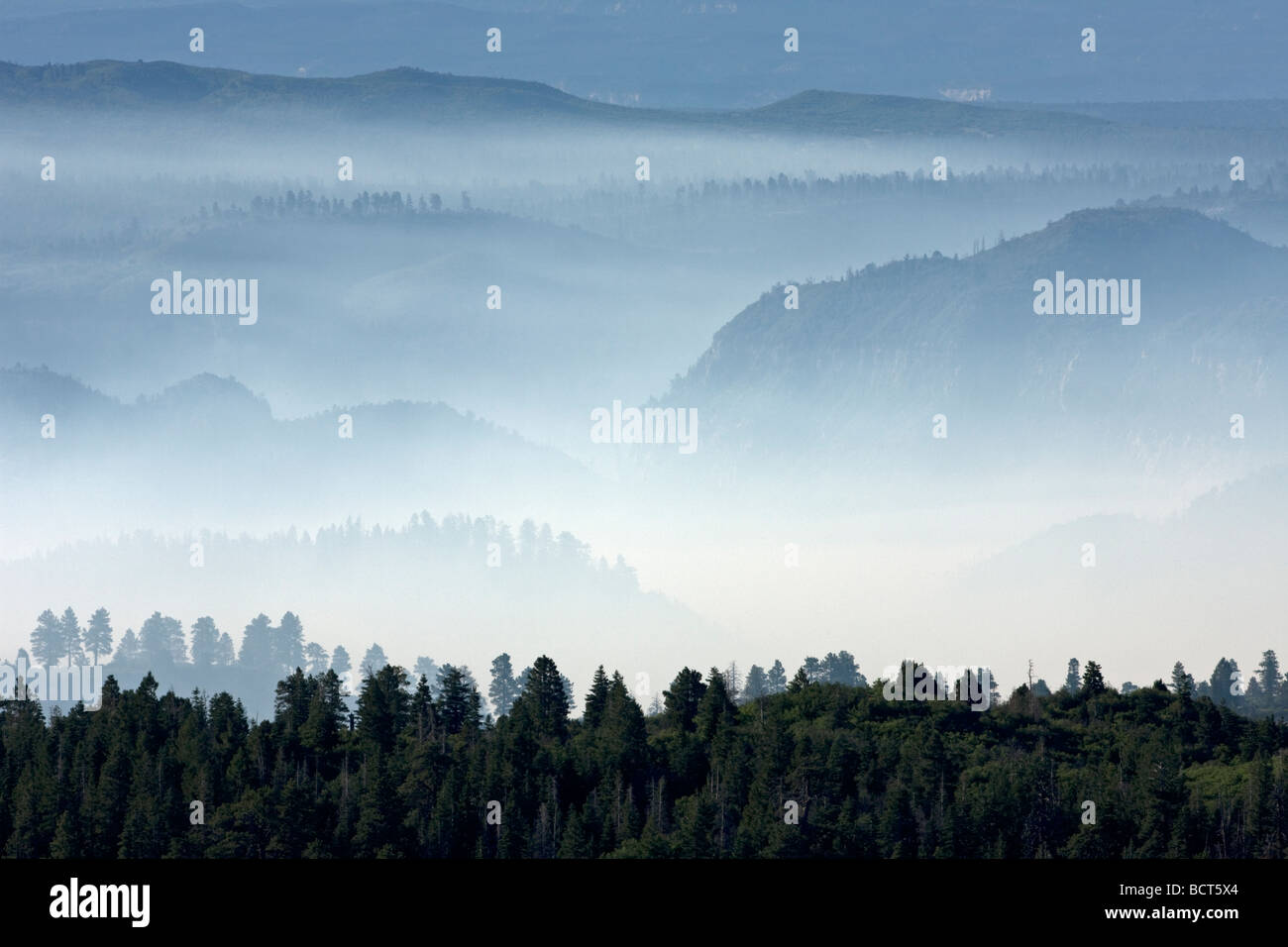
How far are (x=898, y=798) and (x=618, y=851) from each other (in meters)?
25.0

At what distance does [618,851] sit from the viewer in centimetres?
18938
